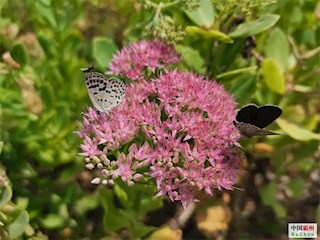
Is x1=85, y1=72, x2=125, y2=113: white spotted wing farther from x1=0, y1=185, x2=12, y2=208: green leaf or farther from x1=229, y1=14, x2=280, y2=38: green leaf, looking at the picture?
x1=229, y1=14, x2=280, y2=38: green leaf

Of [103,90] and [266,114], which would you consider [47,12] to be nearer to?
[103,90]

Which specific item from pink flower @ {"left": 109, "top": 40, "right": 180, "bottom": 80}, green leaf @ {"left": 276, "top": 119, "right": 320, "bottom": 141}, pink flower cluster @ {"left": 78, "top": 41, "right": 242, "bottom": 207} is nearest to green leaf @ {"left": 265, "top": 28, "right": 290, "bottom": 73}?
green leaf @ {"left": 276, "top": 119, "right": 320, "bottom": 141}

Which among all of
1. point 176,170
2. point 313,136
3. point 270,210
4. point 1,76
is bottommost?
point 270,210

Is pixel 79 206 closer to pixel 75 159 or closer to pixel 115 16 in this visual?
pixel 75 159

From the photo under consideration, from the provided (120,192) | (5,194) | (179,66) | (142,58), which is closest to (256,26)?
(179,66)

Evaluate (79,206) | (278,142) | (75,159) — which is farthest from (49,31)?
(278,142)

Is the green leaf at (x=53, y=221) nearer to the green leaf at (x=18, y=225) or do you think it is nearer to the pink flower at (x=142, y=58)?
the green leaf at (x=18, y=225)

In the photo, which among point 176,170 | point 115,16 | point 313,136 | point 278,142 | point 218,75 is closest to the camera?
point 176,170

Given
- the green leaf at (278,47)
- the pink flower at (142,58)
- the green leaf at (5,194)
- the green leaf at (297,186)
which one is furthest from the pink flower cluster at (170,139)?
the green leaf at (297,186)
